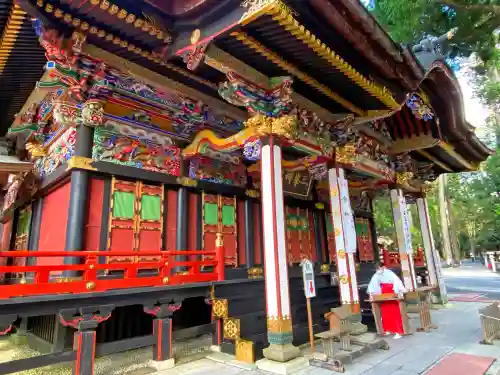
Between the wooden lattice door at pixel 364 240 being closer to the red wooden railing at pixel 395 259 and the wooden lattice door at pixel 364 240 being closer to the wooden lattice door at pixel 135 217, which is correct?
the red wooden railing at pixel 395 259

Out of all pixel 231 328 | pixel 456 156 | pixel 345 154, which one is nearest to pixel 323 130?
pixel 345 154

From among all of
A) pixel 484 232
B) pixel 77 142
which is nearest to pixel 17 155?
pixel 77 142

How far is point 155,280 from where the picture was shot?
5117mm

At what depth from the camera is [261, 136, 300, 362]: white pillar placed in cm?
500

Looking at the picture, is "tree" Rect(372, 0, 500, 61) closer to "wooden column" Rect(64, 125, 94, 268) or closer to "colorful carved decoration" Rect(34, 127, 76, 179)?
"wooden column" Rect(64, 125, 94, 268)

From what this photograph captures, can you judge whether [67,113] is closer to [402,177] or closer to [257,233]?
[257,233]

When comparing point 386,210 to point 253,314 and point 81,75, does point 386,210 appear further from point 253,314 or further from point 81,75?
point 81,75

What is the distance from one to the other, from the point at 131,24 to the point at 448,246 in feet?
116

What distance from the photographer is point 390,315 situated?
7.12 metres

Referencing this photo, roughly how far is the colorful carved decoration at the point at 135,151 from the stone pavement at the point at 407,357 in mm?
3821

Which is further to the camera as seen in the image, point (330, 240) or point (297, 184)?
point (330, 240)

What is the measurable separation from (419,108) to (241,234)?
19.1 ft

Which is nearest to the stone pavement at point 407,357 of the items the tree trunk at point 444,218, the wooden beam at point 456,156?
the wooden beam at point 456,156

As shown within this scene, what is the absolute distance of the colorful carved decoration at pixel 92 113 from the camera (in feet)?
19.1
